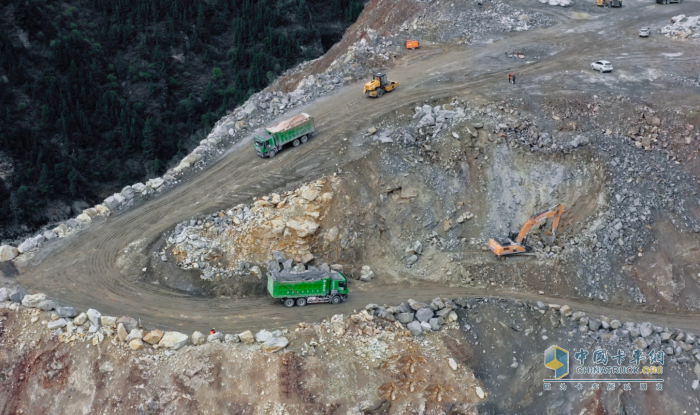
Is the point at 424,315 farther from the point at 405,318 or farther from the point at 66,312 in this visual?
the point at 66,312

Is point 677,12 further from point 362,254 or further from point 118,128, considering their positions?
point 118,128

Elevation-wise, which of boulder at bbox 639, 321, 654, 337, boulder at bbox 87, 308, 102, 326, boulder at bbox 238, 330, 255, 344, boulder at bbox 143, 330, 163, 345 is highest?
boulder at bbox 87, 308, 102, 326

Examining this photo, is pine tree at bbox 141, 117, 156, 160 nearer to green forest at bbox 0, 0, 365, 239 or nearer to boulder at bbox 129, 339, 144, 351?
green forest at bbox 0, 0, 365, 239

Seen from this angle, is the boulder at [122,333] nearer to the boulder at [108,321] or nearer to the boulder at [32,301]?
the boulder at [108,321]

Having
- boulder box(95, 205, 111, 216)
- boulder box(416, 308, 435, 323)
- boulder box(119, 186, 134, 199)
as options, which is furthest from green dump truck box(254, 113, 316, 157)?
boulder box(416, 308, 435, 323)

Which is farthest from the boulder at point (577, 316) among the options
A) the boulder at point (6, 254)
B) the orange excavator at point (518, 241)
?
the boulder at point (6, 254)

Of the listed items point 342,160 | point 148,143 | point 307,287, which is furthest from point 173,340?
point 148,143
